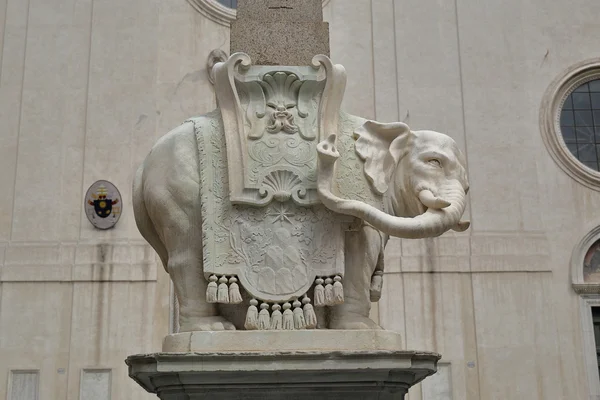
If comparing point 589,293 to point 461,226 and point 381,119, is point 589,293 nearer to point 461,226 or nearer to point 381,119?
point 381,119

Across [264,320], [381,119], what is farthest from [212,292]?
[381,119]

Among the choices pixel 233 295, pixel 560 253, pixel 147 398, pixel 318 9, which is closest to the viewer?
pixel 233 295

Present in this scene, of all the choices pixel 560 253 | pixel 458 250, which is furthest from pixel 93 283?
pixel 560 253

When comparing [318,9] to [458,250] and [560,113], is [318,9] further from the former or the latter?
[560,113]

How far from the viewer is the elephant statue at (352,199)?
4047 mm

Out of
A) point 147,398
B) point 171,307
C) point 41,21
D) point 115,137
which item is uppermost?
point 41,21

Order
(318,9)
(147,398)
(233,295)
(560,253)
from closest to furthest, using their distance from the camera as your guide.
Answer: (233,295)
(318,9)
(147,398)
(560,253)

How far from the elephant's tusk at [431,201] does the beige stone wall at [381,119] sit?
10787 mm

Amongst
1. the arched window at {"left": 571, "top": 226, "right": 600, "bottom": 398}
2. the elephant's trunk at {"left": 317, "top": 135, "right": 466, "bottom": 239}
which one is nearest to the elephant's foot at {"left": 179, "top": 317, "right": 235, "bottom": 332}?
the elephant's trunk at {"left": 317, "top": 135, "right": 466, "bottom": 239}

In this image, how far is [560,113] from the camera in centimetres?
1633

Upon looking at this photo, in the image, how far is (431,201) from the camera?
13.6 feet

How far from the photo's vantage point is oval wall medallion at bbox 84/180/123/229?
15.3 m

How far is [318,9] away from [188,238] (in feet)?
5.38

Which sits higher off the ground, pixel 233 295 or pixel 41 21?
pixel 41 21
